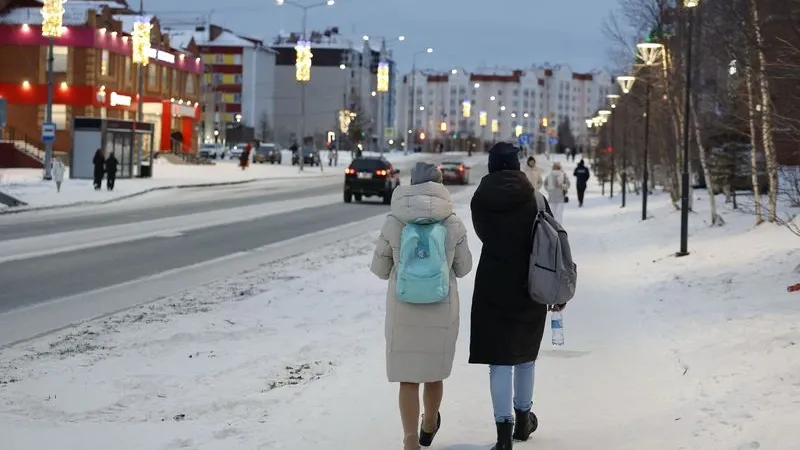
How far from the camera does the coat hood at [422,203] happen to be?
6.40 metres

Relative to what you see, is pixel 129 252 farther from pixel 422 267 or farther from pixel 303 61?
pixel 303 61

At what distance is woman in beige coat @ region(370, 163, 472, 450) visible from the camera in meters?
6.44

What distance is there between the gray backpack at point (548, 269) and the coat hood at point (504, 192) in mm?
175

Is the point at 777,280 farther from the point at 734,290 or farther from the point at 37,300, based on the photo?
the point at 37,300

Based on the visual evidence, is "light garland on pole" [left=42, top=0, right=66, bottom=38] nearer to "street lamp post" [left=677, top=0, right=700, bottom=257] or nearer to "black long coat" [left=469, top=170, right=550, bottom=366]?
"street lamp post" [left=677, top=0, right=700, bottom=257]

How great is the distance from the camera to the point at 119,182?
47.8 m

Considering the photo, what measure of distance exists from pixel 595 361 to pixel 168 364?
12.2ft

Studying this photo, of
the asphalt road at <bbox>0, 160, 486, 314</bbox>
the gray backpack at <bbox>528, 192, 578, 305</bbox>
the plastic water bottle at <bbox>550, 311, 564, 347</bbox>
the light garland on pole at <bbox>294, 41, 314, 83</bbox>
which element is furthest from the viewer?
the light garland on pole at <bbox>294, 41, 314, 83</bbox>

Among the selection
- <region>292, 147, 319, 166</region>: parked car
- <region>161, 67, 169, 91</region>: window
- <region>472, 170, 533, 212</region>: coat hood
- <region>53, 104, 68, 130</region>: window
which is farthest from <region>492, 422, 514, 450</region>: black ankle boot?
<region>292, 147, 319, 166</region>: parked car

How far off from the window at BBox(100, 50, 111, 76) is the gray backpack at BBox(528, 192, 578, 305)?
2578 inches

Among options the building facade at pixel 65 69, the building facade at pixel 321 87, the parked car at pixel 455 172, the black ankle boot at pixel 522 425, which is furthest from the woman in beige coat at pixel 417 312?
the building facade at pixel 321 87

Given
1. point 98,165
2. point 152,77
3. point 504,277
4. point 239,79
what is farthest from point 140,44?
point 239,79

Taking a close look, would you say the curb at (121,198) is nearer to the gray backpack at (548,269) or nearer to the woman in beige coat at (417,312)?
the woman in beige coat at (417,312)

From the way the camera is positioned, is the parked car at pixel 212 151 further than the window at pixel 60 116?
Yes
